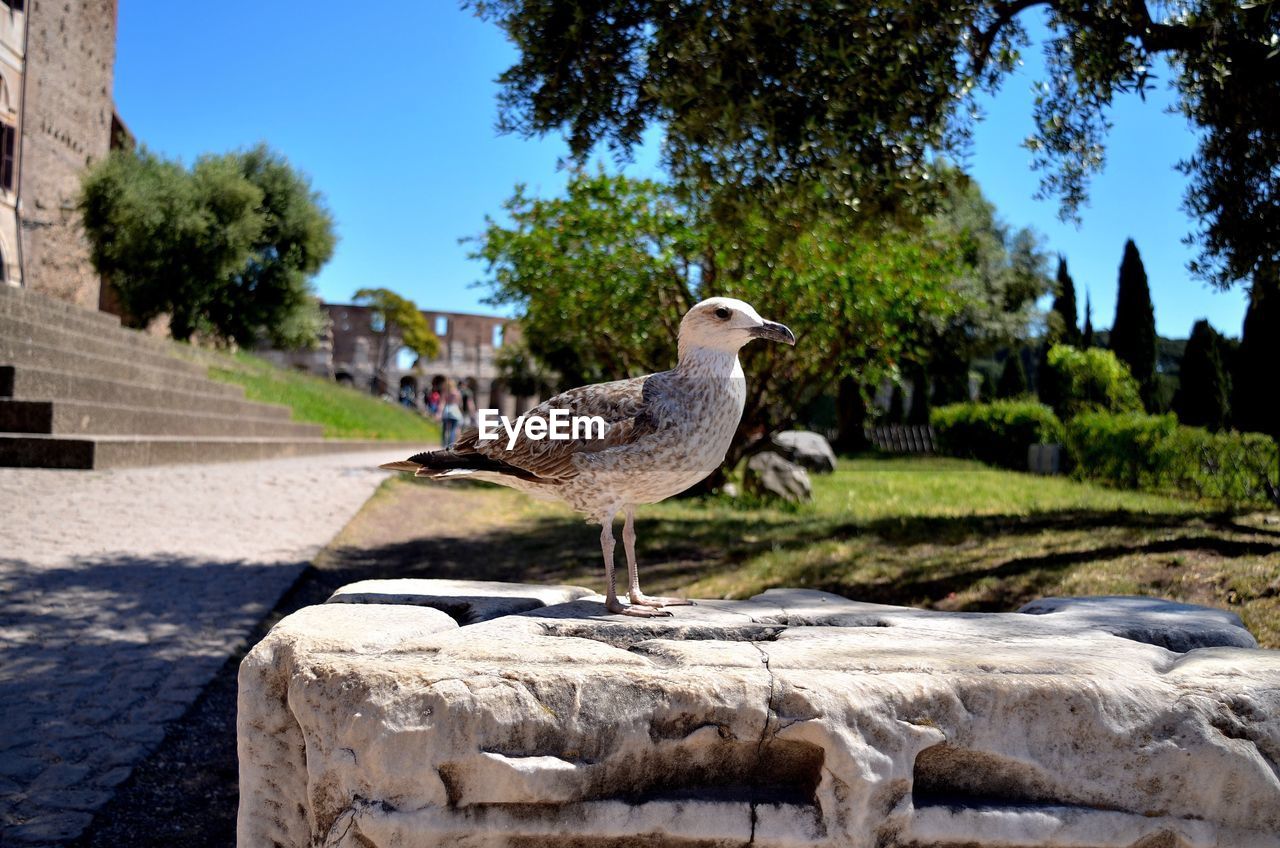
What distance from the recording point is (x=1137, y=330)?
31.8m

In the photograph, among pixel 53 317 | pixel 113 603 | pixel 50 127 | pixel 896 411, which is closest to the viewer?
pixel 113 603

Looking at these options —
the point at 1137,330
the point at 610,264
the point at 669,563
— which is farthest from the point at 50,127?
the point at 1137,330

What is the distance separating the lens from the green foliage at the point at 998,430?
23750 mm

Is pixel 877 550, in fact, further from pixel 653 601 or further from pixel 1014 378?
pixel 1014 378

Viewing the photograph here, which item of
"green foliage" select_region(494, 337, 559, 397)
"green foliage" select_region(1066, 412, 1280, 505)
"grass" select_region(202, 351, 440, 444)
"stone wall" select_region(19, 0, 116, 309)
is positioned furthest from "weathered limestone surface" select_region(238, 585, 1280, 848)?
"green foliage" select_region(494, 337, 559, 397)

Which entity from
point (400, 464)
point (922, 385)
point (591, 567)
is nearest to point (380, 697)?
point (400, 464)

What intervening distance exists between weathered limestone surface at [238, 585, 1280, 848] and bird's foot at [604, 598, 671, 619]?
46cm

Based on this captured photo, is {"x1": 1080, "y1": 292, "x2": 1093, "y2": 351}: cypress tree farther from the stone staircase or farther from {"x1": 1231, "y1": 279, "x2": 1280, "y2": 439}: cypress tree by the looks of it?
the stone staircase

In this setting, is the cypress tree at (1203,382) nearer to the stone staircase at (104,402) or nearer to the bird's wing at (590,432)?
the stone staircase at (104,402)

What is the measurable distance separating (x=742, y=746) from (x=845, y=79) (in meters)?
5.75

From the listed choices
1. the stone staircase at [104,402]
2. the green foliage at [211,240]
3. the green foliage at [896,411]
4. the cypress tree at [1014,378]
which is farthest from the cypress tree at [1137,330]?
the green foliage at [211,240]

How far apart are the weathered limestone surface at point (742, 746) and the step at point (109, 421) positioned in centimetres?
1103

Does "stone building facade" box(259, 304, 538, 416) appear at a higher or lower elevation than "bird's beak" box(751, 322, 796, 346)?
higher

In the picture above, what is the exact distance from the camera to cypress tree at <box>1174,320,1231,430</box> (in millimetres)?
25781
